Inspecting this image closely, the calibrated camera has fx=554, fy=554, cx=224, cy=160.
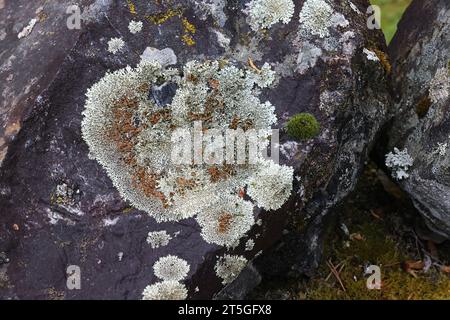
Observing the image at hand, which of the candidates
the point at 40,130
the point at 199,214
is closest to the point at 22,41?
the point at 40,130

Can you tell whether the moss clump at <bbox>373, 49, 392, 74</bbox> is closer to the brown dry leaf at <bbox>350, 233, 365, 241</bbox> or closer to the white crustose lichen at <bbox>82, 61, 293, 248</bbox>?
the white crustose lichen at <bbox>82, 61, 293, 248</bbox>

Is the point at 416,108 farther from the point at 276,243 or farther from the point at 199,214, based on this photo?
the point at 199,214

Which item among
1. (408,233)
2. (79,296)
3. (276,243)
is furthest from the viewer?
(408,233)

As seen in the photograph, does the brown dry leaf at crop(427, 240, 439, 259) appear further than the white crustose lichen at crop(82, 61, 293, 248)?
Yes

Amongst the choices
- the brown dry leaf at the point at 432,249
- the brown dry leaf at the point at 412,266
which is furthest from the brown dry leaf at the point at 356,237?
the brown dry leaf at the point at 432,249

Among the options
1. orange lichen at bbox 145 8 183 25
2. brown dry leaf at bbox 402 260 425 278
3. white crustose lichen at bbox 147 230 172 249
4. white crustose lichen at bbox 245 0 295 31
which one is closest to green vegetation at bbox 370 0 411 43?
brown dry leaf at bbox 402 260 425 278

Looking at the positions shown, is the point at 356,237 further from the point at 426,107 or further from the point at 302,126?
the point at 302,126
